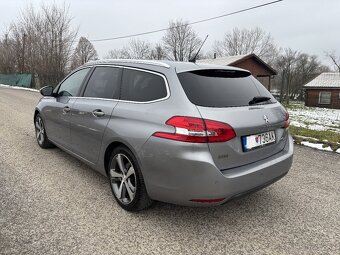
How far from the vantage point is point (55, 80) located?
89.2 feet

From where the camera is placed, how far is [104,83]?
3.69 meters

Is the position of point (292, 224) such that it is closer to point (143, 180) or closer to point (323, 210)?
point (323, 210)

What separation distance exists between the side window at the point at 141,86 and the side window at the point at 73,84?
112cm

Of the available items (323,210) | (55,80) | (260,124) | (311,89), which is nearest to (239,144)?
(260,124)

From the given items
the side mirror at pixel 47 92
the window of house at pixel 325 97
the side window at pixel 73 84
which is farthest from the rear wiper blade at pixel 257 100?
the window of house at pixel 325 97

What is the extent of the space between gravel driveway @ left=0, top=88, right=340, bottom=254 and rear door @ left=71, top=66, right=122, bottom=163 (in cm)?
53

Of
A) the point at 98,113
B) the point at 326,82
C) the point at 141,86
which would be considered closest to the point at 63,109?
the point at 98,113

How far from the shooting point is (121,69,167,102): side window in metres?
2.91

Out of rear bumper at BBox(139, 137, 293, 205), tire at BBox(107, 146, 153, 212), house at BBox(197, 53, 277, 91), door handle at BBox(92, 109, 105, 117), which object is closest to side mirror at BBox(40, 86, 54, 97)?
door handle at BBox(92, 109, 105, 117)

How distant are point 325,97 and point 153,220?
35892mm

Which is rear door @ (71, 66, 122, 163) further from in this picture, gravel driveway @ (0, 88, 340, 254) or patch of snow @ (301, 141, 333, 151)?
patch of snow @ (301, 141, 333, 151)

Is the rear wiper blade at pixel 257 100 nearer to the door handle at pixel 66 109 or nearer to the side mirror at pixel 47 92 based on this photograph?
the door handle at pixel 66 109

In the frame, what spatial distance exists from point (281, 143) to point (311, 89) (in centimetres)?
3513

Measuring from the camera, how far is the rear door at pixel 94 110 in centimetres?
340
